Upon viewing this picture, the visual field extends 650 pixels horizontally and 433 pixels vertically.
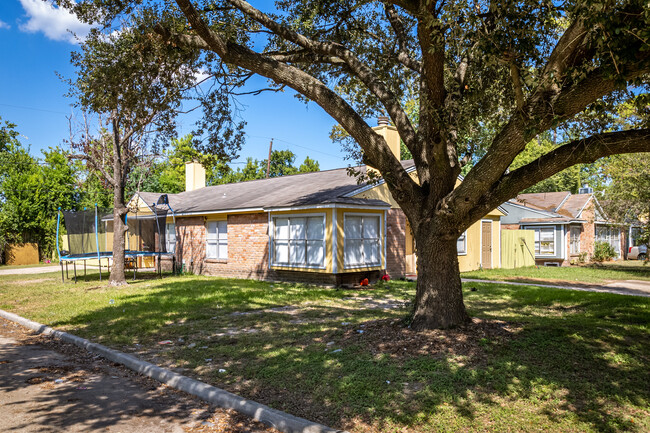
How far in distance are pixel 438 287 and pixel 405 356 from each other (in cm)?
143

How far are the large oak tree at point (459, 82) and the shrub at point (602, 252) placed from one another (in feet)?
81.4

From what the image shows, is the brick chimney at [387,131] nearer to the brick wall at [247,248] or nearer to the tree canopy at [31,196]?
the brick wall at [247,248]

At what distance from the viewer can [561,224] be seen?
26.8 metres

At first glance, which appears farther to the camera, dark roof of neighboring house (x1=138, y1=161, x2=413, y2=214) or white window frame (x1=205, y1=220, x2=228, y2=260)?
white window frame (x1=205, y1=220, x2=228, y2=260)

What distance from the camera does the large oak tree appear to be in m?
5.16

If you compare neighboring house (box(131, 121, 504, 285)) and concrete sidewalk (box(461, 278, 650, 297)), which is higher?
neighboring house (box(131, 121, 504, 285))

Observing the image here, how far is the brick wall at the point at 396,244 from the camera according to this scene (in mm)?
17281

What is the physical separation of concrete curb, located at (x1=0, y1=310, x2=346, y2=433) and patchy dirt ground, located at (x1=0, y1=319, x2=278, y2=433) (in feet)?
0.27

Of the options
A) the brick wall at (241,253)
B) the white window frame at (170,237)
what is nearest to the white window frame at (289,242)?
the brick wall at (241,253)

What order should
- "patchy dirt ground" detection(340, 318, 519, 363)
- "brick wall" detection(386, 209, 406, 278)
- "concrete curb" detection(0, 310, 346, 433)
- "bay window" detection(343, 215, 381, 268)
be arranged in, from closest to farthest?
1. "concrete curb" detection(0, 310, 346, 433)
2. "patchy dirt ground" detection(340, 318, 519, 363)
3. "bay window" detection(343, 215, 381, 268)
4. "brick wall" detection(386, 209, 406, 278)

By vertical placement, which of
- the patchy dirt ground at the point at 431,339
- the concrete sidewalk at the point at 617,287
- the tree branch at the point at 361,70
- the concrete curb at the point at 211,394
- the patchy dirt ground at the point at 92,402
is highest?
the tree branch at the point at 361,70

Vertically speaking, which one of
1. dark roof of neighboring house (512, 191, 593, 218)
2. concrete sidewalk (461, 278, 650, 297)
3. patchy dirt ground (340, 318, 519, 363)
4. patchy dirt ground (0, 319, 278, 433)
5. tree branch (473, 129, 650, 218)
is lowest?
concrete sidewalk (461, 278, 650, 297)

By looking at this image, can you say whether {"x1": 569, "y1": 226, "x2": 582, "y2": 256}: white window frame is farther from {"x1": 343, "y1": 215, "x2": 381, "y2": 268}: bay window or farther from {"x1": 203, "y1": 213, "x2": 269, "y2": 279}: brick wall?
{"x1": 203, "y1": 213, "x2": 269, "y2": 279}: brick wall

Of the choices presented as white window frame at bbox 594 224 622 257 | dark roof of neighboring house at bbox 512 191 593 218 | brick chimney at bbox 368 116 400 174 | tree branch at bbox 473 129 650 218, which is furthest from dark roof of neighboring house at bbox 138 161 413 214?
white window frame at bbox 594 224 622 257
